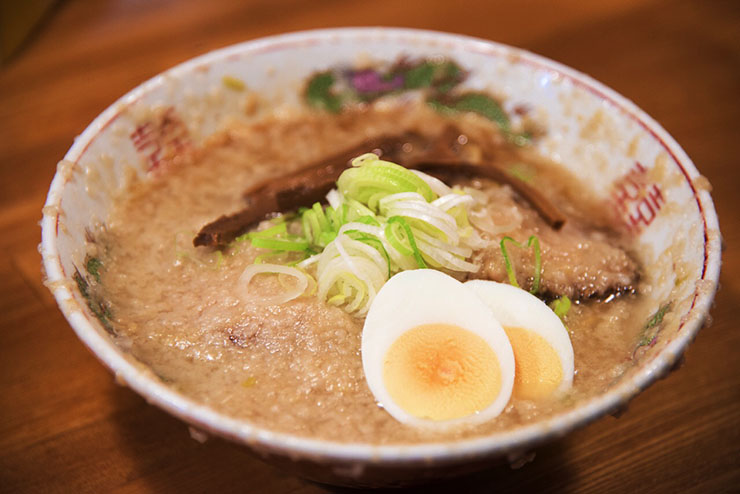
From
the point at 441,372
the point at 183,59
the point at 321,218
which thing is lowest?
the point at 441,372

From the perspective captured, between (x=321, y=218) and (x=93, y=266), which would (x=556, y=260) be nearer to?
(x=321, y=218)

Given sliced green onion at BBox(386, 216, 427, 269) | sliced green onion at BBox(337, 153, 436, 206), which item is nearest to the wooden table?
sliced green onion at BBox(386, 216, 427, 269)

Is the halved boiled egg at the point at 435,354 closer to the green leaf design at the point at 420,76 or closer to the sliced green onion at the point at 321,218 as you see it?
the sliced green onion at the point at 321,218

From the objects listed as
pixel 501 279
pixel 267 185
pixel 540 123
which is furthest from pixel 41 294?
pixel 540 123

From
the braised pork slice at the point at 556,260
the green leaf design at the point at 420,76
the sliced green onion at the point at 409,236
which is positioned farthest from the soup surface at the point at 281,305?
the green leaf design at the point at 420,76

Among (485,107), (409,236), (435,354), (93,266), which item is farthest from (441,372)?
(485,107)

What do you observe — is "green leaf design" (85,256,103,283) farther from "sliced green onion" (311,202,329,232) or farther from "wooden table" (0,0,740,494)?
"sliced green onion" (311,202,329,232)
